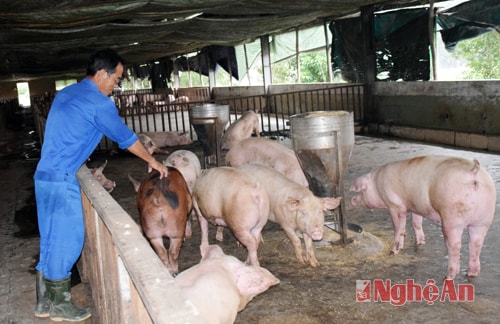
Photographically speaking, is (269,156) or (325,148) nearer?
(325,148)

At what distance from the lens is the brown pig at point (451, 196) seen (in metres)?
3.82

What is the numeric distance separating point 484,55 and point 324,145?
28.5 ft

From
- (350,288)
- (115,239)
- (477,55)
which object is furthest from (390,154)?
(115,239)

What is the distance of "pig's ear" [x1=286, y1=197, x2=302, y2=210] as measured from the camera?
4402mm

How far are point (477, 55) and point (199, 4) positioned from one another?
7.77 metres

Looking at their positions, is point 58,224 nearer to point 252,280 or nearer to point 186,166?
point 252,280

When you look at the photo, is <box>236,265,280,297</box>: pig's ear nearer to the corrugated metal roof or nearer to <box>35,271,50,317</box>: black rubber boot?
<box>35,271,50,317</box>: black rubber boot

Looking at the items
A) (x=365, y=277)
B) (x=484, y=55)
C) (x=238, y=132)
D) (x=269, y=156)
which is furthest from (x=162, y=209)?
(x=484, y=55)

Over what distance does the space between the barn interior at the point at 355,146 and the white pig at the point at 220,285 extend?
292 mm

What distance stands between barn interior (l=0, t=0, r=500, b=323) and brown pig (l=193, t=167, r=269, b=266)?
0.42 meters

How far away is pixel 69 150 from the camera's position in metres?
3.39

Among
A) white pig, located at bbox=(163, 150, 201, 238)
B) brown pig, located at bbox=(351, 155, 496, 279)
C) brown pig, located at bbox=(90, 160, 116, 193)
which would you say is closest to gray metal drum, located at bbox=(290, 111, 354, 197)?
brown pig, located at bbox=(351, 155, 496, 279)

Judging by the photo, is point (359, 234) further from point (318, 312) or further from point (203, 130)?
point (203, 130)

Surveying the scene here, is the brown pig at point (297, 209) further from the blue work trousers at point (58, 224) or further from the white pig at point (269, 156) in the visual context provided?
the blue work trousers at point (58, 224)
